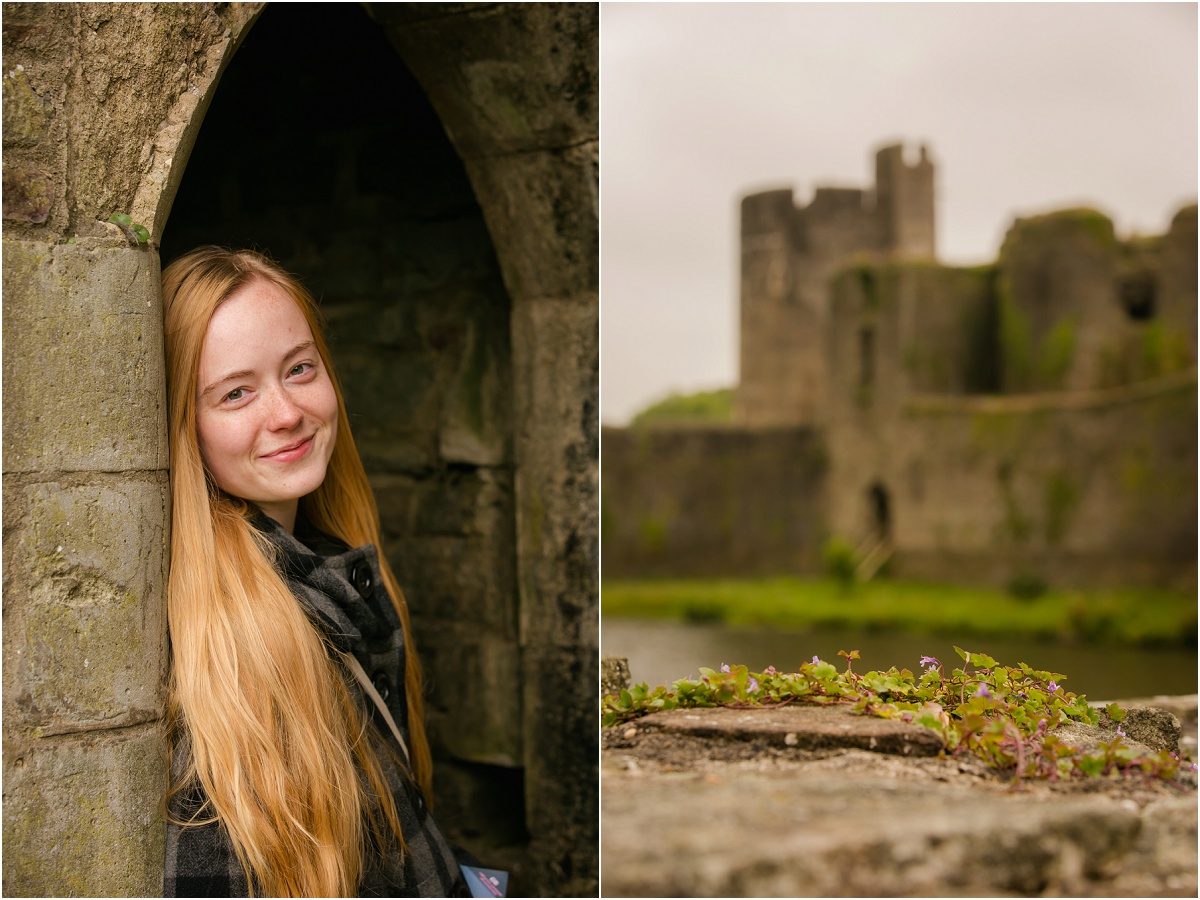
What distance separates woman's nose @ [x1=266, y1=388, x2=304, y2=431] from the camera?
73.3 inches

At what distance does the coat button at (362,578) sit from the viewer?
2.01m

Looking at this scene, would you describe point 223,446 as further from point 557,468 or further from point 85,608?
point 557,468

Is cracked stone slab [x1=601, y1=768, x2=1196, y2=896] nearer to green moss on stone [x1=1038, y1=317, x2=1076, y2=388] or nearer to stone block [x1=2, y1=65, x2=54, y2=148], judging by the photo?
stone block [x1=2, y1=65, x2=54, y2=148]

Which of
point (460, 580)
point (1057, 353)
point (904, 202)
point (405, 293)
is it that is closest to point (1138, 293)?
point (1057, 353)

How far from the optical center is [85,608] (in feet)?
5.07

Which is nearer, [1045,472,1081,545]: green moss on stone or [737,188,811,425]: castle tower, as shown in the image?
[1045,472,1081,545]: green moss on stone

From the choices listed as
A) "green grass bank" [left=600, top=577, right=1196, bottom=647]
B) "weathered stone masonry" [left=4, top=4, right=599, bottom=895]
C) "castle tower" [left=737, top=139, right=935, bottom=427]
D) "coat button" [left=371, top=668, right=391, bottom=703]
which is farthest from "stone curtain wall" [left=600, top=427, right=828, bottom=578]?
"weathered stone masonry" [left=4, top=4, right=599, bottom=895]

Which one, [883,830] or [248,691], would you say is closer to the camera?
[883,830]

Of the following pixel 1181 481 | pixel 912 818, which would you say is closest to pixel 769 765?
pixel 912 818

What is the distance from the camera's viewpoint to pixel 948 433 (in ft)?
62.2

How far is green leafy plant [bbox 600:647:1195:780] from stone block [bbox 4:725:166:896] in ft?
2.44

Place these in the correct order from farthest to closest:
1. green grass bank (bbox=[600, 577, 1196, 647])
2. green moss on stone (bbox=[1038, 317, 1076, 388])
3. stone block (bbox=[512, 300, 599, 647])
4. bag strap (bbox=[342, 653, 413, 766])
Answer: green moss on stone (bbox=[1038, 317, 1076, 388])
green grass bank (bbox=[600, 577, 1196, 647])
stone block (bbox=[512, 300, 599, 647])
bag strap (bbox=[342, 653, 413, 766])

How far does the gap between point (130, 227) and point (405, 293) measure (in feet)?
5.73

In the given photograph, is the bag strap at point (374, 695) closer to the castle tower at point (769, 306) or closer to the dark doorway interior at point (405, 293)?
the dark doorway interior at point (405, 293)
